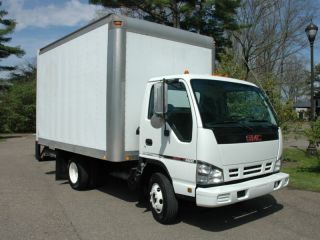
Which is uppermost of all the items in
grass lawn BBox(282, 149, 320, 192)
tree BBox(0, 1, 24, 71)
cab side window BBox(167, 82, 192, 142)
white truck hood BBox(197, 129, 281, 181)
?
tree BBox(0, 1, 24, 71)

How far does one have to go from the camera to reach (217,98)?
660cm

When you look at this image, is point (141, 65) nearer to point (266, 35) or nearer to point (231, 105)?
point (231, 105)

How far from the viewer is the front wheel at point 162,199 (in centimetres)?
645

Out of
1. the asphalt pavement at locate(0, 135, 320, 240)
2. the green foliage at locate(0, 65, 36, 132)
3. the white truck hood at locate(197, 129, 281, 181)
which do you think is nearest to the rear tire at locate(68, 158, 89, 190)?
the asphalt pavement at locate(0, 135, 320, 240)

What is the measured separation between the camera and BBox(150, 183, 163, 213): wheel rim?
6.66 metres

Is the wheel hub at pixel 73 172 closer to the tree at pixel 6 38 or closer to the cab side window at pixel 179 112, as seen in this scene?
the cab side window at pixel 179 112

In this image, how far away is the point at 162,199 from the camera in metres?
6.58

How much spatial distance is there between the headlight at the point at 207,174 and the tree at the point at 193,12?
1694 cm

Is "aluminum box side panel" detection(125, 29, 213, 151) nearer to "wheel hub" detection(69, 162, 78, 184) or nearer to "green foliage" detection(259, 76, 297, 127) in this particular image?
"wheel hub" detection(69, 162, 78, 184)

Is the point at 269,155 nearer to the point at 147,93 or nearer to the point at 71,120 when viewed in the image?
the point at 147,93

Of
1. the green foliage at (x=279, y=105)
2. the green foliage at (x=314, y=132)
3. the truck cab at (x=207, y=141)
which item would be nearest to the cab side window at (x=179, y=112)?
the truck cab at (x=207, y=141)

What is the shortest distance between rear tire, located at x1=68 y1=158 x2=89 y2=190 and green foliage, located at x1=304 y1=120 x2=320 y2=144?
566cm

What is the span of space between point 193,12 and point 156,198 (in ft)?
57.8

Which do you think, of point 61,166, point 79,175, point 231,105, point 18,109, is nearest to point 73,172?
point 79,175
